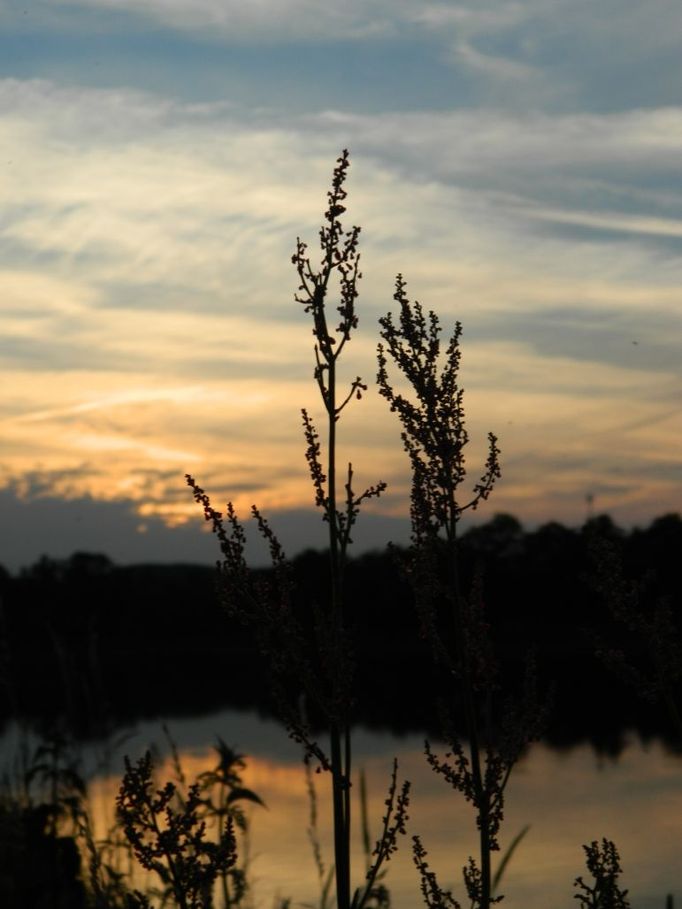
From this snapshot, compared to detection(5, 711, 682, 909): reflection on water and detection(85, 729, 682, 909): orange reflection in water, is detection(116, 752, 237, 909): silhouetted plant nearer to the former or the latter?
detection(5, 711, 682, 909): reflection on water

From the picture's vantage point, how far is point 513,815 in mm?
32531

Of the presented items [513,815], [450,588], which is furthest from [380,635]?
[450,588]

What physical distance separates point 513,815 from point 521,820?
90cm

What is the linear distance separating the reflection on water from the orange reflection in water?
0.10 ft

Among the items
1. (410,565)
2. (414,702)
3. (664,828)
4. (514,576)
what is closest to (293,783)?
(664,828)

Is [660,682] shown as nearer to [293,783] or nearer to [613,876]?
[613,876]

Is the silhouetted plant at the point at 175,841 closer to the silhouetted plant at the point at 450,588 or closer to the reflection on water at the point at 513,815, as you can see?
the silhouetted plant at the point at 450,588

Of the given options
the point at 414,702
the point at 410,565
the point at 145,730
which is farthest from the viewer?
the point at 414,702

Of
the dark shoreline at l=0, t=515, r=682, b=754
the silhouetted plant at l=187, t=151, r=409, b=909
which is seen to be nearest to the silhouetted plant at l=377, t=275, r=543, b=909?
the silhouetted plant at l=187, t=151, r=409, b=909

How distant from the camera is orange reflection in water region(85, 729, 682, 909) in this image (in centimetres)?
2286

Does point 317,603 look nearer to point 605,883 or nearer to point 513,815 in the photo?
point 605,883

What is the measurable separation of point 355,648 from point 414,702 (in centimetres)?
5644

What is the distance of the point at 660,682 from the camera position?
13.1 feet

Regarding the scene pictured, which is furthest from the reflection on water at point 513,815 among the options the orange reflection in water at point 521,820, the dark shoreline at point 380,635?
the dark shoreline at point 380,635
